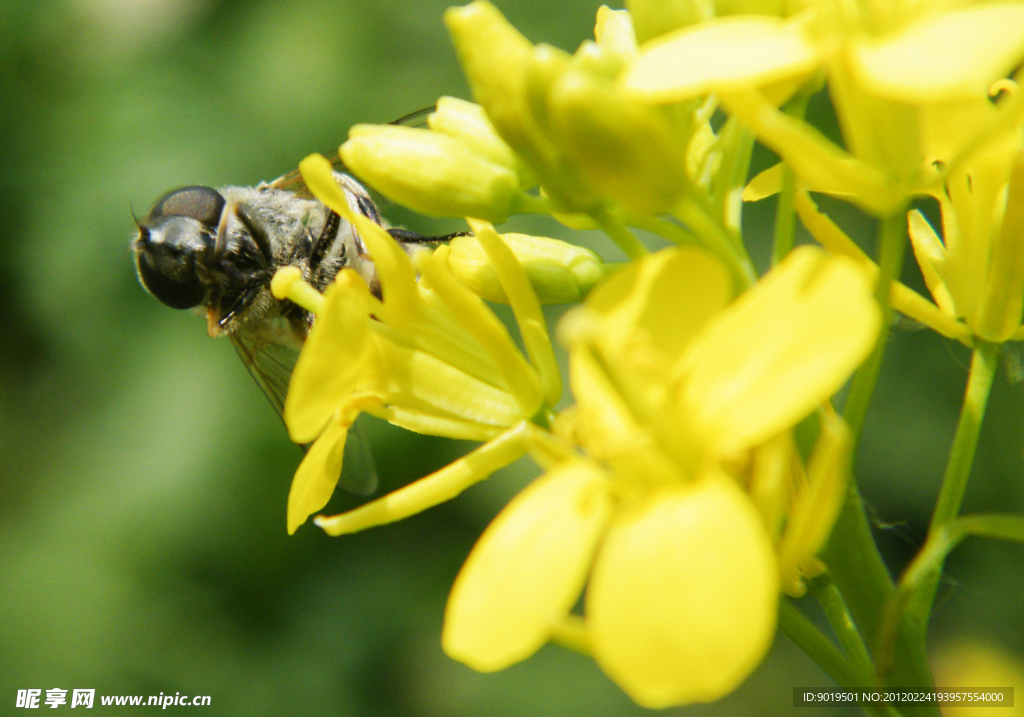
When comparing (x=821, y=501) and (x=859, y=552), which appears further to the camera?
(x=859, y=552)

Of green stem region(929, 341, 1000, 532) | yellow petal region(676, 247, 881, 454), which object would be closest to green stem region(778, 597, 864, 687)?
green stem region(929, 341, 1000, 532)

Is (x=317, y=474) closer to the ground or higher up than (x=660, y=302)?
closer to the ground

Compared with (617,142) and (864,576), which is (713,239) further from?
(864,576)

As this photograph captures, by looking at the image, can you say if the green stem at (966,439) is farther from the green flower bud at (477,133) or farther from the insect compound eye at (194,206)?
the insect compound eye at (194,206)

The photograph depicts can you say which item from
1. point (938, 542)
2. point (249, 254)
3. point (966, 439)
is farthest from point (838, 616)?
point (249, 254)

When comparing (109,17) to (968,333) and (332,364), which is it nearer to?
(332,364)

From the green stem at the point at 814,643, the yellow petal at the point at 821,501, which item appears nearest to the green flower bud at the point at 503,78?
the yellow petal at the point at 821,501
